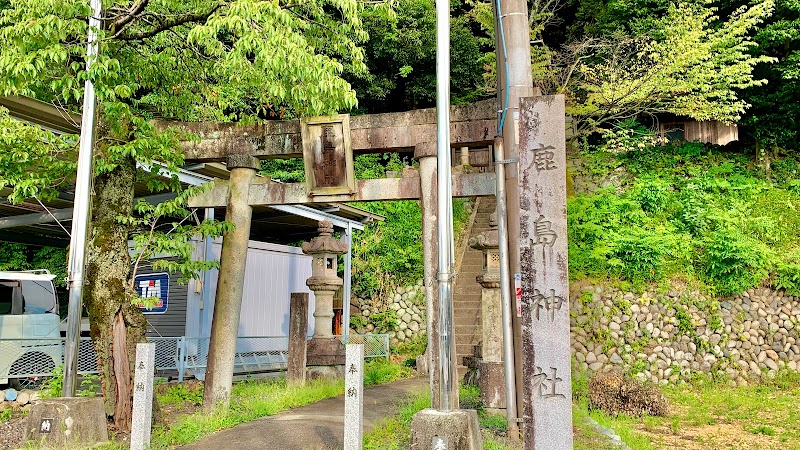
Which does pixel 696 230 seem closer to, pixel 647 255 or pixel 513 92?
pixel 647 255

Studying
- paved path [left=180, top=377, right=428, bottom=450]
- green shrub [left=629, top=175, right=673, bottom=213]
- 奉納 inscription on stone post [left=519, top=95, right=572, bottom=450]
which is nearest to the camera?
奉納 inscription on stone post [left=519, top=95, right=572, bottom=450]

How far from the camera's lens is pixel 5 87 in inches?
271

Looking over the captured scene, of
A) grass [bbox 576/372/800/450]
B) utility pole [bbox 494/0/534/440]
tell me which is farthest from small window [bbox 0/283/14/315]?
grass [bbox 576/372/800/450]

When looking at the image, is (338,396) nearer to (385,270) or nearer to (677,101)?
(385,270)

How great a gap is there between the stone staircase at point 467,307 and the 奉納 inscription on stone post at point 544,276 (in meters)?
8.41

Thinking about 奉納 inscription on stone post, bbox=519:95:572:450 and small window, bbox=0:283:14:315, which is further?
small window, bbox=0:283:14:315

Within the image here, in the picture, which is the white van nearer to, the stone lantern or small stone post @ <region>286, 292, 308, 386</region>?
small stone post @ <region>286, 292, 308, 386</region>

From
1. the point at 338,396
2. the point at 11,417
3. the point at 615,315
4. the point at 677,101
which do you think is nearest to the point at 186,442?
the point at 11,417

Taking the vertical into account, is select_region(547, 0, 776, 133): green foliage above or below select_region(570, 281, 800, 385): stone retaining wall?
above

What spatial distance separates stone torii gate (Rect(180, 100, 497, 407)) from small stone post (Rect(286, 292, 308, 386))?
2.76m

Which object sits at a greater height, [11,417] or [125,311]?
[125,311]

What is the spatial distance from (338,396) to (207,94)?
19.8 ft

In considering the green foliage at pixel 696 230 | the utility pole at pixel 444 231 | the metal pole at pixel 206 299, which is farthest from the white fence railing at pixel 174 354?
the green foliage at pixel 696 230

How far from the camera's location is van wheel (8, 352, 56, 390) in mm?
9969
